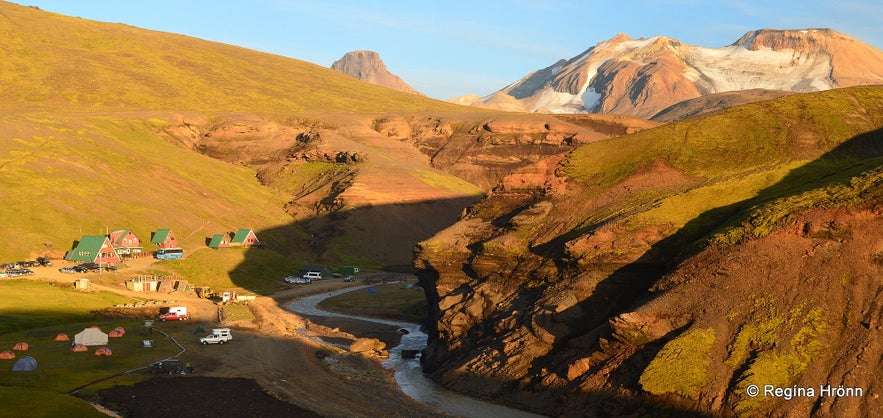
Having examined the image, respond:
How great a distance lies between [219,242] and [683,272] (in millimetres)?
122396

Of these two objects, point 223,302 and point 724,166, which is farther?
point 223,302

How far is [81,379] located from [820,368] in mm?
57817

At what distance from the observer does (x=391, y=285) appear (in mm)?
158125

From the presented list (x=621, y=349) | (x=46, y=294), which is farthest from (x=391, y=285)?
(x=621, y=349)

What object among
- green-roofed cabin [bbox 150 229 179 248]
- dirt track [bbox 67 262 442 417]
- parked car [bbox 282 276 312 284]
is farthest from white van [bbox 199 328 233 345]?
green-roofed cabin [bbox 150 229 179 248]

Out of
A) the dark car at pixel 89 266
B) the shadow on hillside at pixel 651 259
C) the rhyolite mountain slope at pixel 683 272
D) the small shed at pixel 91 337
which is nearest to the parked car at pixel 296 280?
the dark car at pixel 89 266

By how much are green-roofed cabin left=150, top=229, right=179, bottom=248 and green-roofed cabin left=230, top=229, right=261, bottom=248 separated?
1357 cm

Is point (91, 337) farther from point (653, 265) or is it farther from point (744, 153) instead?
point (744, 153)

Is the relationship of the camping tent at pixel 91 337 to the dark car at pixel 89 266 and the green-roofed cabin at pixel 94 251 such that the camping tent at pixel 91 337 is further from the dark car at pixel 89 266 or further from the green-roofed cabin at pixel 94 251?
the green-roofed cabin at pixel 94 251

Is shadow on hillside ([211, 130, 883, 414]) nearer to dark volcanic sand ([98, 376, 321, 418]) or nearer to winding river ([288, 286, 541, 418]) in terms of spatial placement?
winding river ([288, 286, 541, 418])

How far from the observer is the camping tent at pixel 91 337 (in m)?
80.2

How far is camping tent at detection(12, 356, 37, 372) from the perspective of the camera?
221ft

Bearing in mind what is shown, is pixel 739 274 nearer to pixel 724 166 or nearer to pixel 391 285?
pixel 724 166

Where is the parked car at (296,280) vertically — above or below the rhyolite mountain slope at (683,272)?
below
